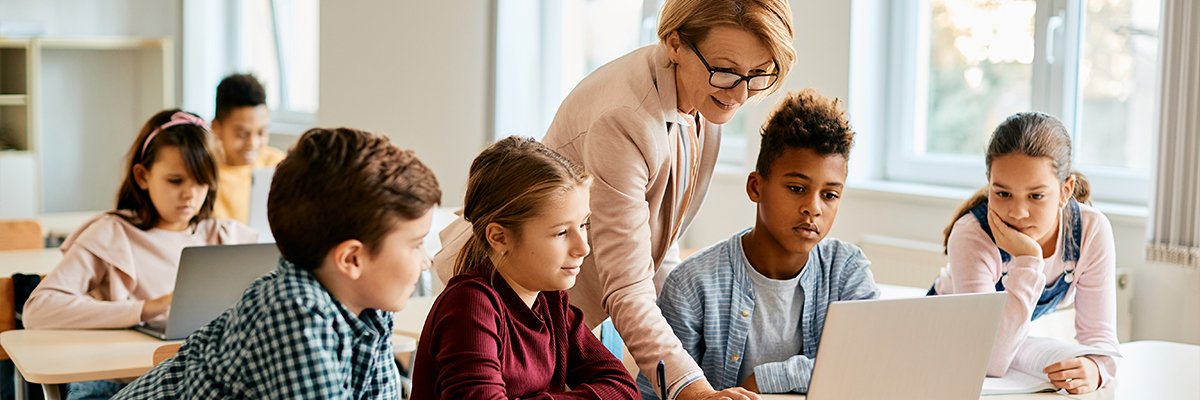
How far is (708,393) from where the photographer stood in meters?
1.24

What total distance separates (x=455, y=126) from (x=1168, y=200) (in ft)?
10.1

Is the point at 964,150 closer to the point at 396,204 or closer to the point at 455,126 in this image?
the point at 455,126

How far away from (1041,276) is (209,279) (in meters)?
1.60

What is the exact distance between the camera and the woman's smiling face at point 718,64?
1.32 m

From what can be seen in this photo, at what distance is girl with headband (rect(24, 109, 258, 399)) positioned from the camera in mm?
2221

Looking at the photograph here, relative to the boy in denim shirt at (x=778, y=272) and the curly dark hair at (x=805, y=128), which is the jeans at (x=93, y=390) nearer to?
the boy in denim shirt at (x=778, y=272)

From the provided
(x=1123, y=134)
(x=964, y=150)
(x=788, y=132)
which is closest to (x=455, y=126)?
(x=964, y=150)

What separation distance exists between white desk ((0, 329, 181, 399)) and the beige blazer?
2.58 feet

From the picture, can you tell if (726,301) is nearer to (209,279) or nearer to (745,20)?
(745,20)

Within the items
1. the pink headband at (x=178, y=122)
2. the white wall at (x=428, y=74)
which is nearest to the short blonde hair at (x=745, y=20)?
the pink headband at (x=178, y=122)

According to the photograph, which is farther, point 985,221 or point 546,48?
point 546,48

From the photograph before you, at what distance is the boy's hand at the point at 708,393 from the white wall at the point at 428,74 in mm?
3451

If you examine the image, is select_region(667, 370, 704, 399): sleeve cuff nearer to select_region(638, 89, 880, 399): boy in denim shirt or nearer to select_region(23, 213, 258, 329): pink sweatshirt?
select_region(638, 89, 880, 399): boy in denim shirt

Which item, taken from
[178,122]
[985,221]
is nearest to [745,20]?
[985,221]
